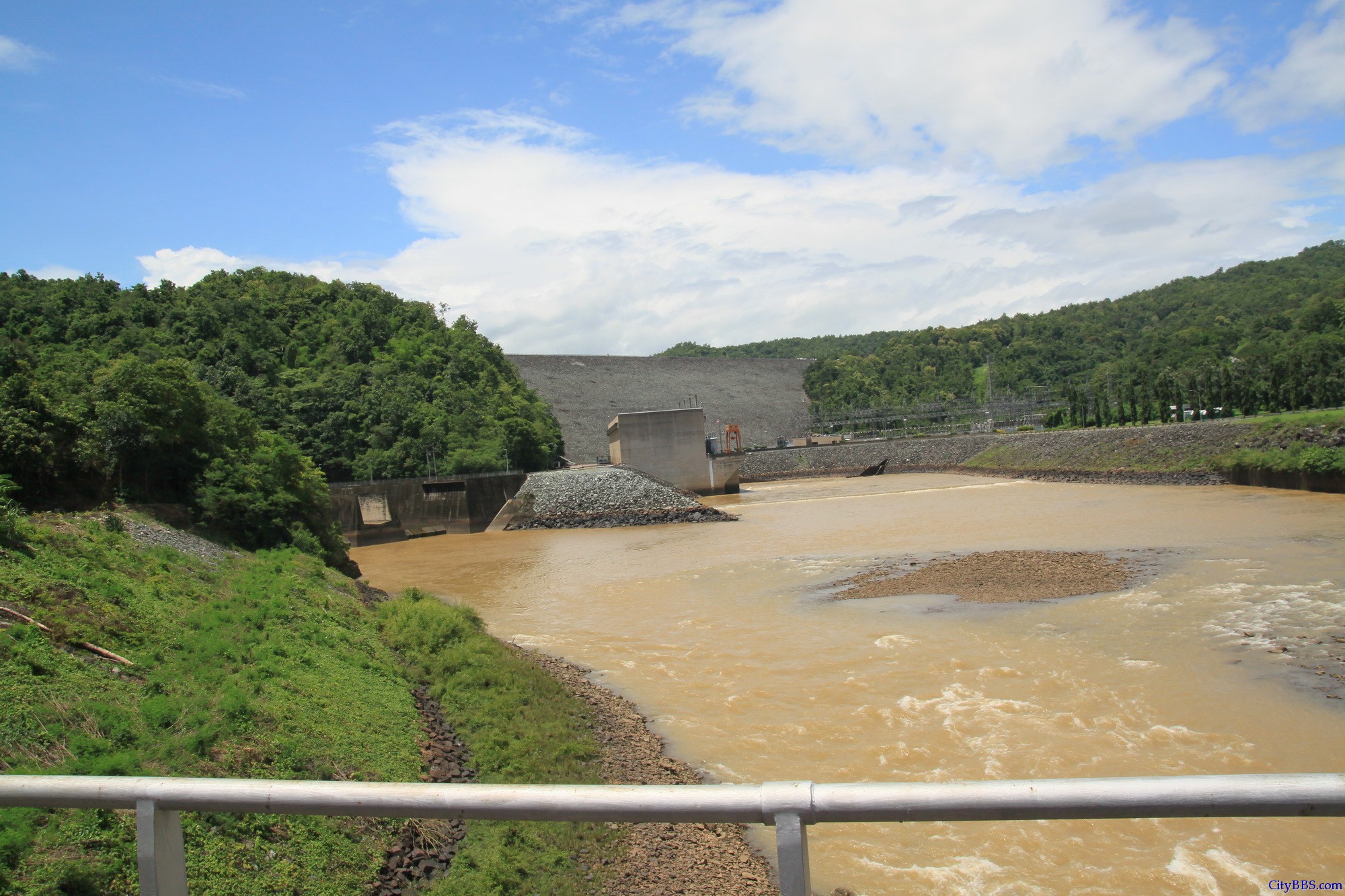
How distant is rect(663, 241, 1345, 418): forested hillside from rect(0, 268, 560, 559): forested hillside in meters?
41.0

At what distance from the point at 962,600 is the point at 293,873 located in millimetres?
13354

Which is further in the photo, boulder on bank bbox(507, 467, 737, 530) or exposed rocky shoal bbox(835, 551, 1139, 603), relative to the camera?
boulder on bank bbox(507, 467, 737, 530)

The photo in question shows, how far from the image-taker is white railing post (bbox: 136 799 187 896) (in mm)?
2197

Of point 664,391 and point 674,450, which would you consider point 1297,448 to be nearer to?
point 674,450

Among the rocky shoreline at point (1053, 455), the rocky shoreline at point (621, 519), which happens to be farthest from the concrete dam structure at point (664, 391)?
the rocky shoreline at point (621, 519)

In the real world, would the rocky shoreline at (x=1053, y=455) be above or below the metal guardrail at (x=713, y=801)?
below

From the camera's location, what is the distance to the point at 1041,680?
10852mm

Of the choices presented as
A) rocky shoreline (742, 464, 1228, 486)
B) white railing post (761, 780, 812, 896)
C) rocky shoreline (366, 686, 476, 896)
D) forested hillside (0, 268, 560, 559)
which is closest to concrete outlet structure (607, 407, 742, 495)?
forested hillside (0, 268, 560, 559)

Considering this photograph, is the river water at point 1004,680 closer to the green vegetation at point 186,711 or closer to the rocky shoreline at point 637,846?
the rocky shoreline at point 637,846

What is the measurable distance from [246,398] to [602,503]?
1957cm

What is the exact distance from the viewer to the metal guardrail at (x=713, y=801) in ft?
5.87

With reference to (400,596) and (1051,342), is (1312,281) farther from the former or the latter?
(400,596)

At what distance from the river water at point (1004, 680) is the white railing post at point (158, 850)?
5.15 metres

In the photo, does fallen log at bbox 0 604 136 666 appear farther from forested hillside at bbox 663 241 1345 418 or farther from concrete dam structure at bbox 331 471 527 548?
forested hillside at bbox 663 241 1345 418
